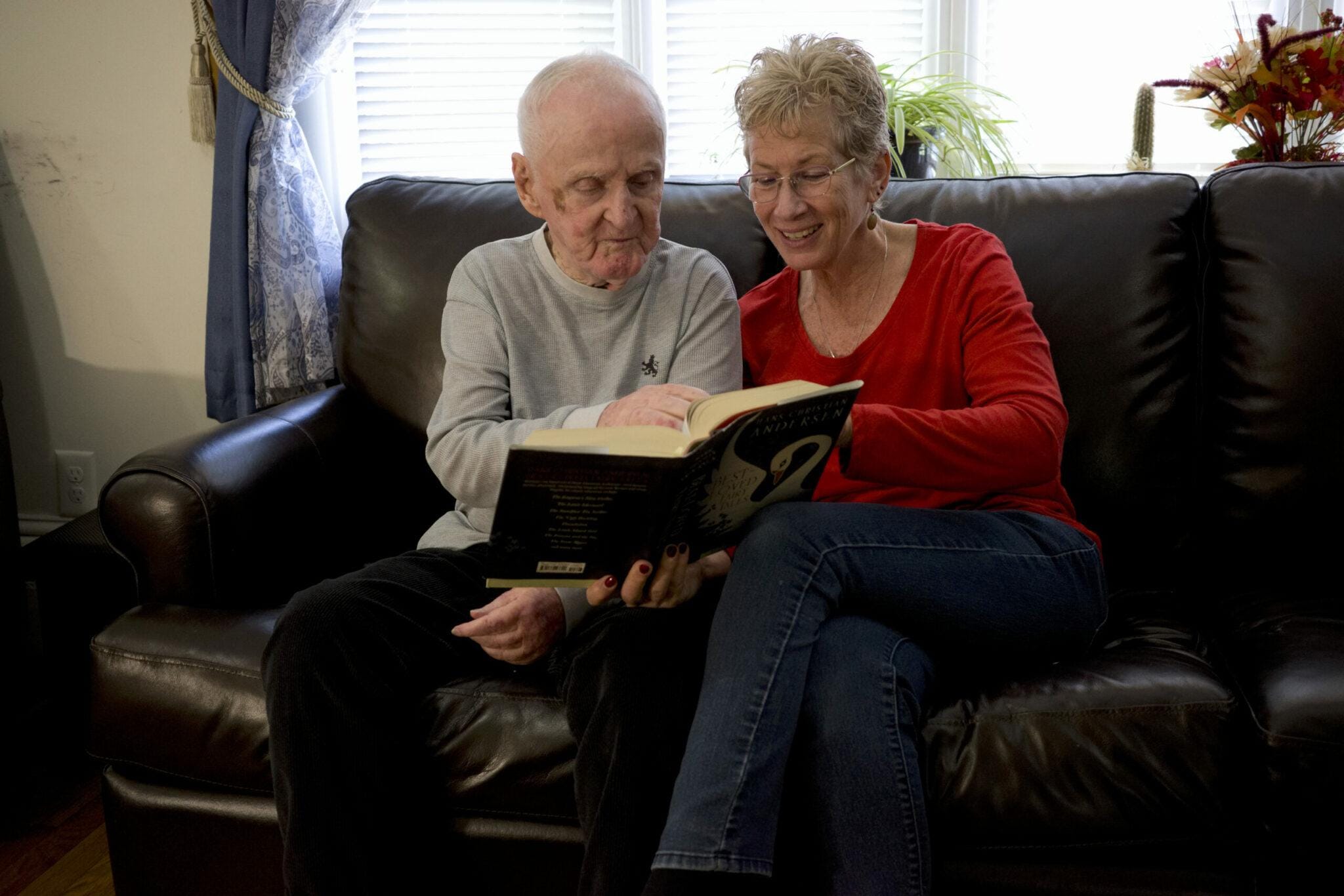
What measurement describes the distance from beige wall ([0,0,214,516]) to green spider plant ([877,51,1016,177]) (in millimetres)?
1548

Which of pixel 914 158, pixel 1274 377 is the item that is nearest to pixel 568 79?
pixel 914 158

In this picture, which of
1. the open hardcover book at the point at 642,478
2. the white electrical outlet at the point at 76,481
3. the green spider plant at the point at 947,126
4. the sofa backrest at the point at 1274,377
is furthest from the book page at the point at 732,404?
the white electrical outlet at the point at 76,481

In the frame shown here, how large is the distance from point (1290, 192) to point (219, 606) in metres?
1.73

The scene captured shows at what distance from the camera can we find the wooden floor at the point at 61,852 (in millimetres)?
1732

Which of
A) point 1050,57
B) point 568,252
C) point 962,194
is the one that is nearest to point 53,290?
point 568,252

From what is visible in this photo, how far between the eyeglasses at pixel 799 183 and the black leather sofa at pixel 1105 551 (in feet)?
1.40

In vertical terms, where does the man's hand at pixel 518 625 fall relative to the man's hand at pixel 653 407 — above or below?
below

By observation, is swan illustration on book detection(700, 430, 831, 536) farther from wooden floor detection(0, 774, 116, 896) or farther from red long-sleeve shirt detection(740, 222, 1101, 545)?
wooden floor detection(0, 774, 116, 896)

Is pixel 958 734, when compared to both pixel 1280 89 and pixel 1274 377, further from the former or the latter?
pixel 1280 89

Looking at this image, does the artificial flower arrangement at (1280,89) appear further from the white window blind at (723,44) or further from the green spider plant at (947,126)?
the white window blind at (723,44)

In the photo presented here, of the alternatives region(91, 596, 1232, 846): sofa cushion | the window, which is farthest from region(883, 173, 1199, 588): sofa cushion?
the window

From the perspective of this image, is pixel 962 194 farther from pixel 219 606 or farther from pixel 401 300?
pixel 219 606

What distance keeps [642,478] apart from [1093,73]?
1955 mm

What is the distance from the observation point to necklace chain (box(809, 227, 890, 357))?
1.56 metres
